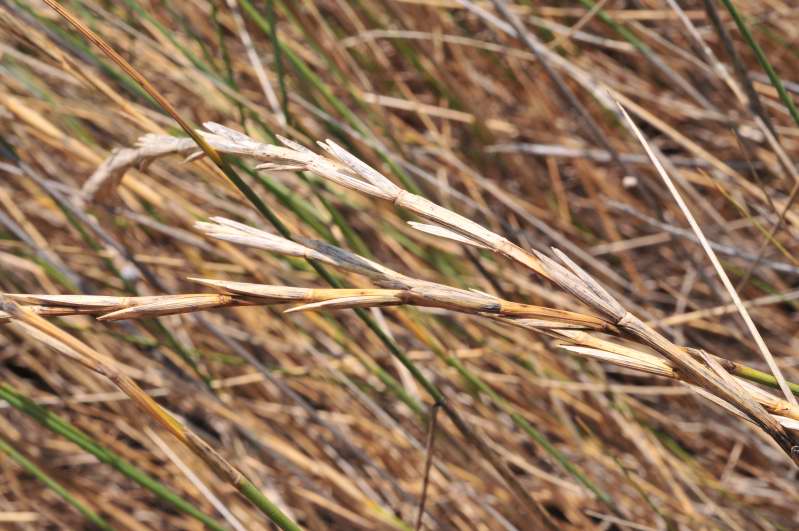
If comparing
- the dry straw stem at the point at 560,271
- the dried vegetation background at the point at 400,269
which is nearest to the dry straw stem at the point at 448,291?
the dry straw stem at the point at 560,271

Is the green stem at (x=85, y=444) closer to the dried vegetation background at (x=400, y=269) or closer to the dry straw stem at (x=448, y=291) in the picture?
the dried vegetation background at (x=400, y=269)

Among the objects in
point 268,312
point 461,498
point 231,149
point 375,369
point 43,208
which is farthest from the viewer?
point 43,208

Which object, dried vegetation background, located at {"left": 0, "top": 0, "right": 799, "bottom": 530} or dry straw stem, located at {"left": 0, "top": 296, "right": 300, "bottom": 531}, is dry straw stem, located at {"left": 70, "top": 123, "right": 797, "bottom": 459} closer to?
dry straw stem, located at {"left": 0, "top": 296, "right": 300, "bottom": 531}

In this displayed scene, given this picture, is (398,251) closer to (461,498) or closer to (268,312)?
(268,312)

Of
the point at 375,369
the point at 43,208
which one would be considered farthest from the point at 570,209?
the point at 43,208

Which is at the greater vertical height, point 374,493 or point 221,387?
point 221,387

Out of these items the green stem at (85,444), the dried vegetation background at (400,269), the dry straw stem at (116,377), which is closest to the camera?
the dry straw stem at (116,377)

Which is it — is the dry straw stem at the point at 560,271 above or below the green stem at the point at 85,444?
above
